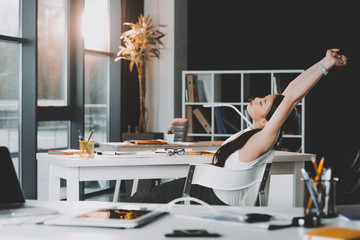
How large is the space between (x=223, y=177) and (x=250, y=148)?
234mm

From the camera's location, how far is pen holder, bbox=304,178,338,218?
1.61 meters

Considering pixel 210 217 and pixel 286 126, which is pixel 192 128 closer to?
pixel 286 126

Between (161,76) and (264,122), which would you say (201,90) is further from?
(264,122)

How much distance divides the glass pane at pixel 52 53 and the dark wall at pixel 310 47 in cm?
238

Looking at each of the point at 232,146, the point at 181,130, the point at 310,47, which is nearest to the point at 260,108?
the point at 232,146

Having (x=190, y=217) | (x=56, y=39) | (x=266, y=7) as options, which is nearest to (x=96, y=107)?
(x=56, y=39)

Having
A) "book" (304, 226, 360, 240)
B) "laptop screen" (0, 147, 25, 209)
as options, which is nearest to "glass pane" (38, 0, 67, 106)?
"laptop screen" (0, 147, 25, 209)

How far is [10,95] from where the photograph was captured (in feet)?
18.0

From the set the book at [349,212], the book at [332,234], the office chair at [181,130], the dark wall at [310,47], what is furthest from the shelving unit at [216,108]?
the book at [332,234]

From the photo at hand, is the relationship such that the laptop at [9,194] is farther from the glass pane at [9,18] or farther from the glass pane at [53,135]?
the glass pane at [53,135]

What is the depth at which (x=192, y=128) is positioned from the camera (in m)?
7.25

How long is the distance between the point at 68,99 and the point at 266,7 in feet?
11.6

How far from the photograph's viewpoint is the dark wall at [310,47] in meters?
7.88

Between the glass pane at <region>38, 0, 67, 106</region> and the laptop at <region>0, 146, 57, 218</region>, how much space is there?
425 centimetres
